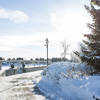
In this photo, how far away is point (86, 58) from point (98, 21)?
117 inches

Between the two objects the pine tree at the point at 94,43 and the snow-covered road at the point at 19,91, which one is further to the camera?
the pine tree at the point at 94,43

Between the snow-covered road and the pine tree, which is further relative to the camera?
the pine tree

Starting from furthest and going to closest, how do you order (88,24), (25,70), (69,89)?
(25,70) < (88,24) < (69,89)

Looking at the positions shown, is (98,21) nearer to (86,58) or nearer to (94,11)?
(94,11)

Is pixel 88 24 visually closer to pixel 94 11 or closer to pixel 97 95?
pixel 94 11

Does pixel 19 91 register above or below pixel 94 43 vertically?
below

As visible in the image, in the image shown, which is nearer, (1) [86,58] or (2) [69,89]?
(2) [69,89]

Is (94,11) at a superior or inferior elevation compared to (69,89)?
superior

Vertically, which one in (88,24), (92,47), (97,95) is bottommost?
(97,95)

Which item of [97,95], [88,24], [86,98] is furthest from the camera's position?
[88,24]

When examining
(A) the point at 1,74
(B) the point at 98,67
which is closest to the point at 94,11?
(B) the point at 98,67

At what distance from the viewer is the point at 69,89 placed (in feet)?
25.7

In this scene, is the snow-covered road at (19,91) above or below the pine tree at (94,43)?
below

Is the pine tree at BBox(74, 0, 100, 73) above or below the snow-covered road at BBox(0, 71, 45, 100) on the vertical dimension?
above
